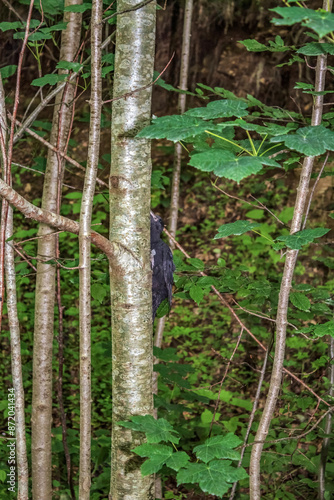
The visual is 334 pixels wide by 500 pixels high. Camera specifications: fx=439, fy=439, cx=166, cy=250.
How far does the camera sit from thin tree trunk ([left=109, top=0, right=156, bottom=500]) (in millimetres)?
1403

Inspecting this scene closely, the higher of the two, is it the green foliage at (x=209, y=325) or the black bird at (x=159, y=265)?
the black bird at (x=159, y=265)

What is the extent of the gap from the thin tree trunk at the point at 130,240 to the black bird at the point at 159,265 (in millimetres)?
178

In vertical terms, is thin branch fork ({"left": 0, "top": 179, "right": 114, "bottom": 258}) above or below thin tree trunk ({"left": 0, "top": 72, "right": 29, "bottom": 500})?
above

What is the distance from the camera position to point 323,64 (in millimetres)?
1490

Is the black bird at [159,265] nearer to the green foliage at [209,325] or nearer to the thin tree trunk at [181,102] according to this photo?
the green foliage at [209,325]

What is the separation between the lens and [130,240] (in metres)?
1.43

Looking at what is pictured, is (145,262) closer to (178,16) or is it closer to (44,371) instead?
(44,371)

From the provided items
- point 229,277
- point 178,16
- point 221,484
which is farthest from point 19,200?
point 178,16

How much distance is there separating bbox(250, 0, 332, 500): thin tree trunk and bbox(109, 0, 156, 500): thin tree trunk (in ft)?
1.30

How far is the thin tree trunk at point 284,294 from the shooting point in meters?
1.48

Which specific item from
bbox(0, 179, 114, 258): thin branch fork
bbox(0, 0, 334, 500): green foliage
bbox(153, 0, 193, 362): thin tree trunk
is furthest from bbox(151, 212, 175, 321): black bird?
bbox(153, 0, 193, 362): thin tree trunk

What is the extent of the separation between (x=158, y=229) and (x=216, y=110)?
0.61 meters

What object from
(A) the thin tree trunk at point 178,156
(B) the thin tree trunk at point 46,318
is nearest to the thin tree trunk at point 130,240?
(B) the thin tree trunk at point 46,318

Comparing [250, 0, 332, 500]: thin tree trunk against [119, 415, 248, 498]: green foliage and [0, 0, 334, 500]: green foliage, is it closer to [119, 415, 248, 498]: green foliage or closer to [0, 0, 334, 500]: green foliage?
[0, 0, 334, 500]: green foliage
